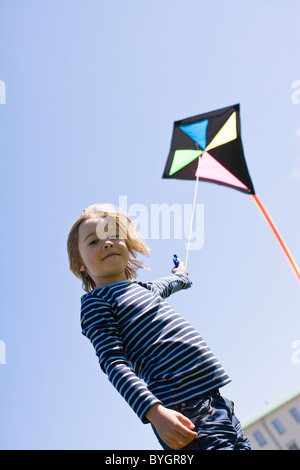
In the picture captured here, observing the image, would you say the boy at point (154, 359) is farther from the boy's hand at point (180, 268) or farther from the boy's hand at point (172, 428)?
the boy's hand at point (180, 268)

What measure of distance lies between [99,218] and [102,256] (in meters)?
0.28

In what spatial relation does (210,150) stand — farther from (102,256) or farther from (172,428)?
(172,428)

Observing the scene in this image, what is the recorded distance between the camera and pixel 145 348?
162 centimetres

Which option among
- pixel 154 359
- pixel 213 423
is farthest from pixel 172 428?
pixel 154 359

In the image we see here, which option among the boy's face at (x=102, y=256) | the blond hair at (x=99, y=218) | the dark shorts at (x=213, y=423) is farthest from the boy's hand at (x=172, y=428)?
the blond hair at (x=99, y=218)

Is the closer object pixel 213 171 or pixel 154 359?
pixel 154 359

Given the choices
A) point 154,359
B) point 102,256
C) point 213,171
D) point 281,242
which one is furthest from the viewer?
point 213,171

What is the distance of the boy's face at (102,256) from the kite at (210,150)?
2.50 meters

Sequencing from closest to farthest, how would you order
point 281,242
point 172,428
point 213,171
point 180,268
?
point 172,428
point 180,268
point 281,242
point 213,171

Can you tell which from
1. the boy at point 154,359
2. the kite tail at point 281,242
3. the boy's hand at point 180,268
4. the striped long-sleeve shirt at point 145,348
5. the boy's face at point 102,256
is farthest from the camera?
the kite tail at point 281,242

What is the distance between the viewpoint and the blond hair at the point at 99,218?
2258mm

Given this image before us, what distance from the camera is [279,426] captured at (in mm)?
27625
